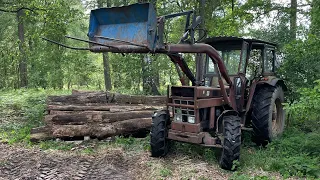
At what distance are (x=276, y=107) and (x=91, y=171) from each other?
17.0 feet

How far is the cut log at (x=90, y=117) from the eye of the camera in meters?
7.85

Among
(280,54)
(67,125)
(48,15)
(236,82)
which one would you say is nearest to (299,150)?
(236,82)

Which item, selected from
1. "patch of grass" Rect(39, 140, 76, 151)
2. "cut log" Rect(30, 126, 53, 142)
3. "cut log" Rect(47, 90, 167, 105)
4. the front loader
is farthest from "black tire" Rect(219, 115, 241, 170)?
"cut log" Rect(47, 90, 167, 105)

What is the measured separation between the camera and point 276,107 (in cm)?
846

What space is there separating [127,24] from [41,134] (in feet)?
13.4

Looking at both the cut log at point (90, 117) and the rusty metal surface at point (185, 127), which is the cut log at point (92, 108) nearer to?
the cut log at point (90, 117)

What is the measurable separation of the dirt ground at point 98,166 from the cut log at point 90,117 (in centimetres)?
102

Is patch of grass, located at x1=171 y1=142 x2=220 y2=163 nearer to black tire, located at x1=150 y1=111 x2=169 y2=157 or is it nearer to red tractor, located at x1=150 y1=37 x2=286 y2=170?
red tractor, located at x1=150 y1=37 x2=286 y2=170

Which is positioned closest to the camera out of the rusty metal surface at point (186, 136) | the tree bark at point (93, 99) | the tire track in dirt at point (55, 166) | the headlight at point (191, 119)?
the tire track in dirt at point (55, 166)

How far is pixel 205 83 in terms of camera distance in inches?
297

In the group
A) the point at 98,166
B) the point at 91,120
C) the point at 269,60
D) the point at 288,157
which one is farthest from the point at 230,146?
the point at 91,120

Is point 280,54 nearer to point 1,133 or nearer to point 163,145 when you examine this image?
point 163,145

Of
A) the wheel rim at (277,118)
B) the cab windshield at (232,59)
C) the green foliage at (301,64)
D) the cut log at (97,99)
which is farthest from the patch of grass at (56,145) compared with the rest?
the green foliage at (301,64)

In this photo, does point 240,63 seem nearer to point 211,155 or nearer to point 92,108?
point 211,155
